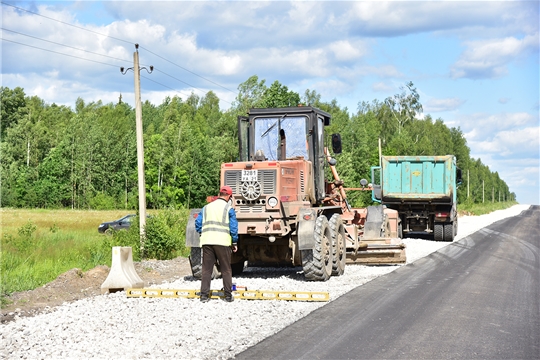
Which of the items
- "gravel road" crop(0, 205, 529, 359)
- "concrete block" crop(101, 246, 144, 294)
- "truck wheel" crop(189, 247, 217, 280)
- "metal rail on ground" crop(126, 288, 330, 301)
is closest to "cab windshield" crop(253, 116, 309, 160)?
"truck wheel" crop(189, 247, 217, 280)

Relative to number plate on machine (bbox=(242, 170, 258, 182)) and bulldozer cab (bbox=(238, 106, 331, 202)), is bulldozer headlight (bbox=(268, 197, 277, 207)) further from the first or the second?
bulldozer cab (bbox=(238, 106, 331, 202))

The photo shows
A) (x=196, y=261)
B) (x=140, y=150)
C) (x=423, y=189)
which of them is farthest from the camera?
(x=423, y=189)

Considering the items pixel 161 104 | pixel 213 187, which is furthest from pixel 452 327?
pixel 161 104

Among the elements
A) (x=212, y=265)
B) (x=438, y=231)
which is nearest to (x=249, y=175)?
(x=212, y=265)

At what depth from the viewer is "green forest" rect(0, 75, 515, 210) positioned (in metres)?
70.8

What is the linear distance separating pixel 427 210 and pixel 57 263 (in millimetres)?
15010

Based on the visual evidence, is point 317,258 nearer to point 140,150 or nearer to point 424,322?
point 424,322

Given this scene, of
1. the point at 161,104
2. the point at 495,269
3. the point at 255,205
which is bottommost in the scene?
the point at 495,269

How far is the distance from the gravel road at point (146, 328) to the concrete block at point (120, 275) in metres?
0.37

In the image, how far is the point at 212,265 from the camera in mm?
11070

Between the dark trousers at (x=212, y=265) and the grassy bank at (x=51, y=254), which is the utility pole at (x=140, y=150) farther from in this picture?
the dark trousers at (x=212, y=265)

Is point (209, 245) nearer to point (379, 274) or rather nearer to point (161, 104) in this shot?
point (379, 274)

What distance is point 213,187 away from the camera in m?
72.8

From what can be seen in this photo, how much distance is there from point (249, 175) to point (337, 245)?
2459mm
